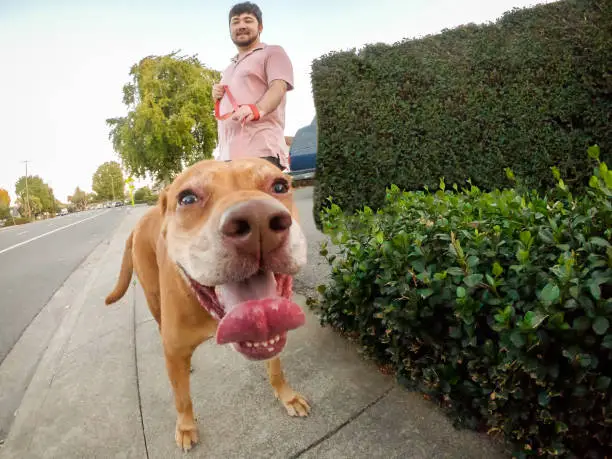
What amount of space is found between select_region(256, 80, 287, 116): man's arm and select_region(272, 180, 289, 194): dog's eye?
0.78 meters

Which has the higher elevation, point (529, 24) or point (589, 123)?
point (529, 24)

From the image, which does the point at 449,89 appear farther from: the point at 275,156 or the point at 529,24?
the point at 275,156

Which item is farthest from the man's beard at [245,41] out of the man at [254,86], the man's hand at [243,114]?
the man's hand at [243,114]

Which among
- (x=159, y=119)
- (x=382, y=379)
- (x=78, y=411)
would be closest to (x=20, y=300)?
(x=78, y=411)

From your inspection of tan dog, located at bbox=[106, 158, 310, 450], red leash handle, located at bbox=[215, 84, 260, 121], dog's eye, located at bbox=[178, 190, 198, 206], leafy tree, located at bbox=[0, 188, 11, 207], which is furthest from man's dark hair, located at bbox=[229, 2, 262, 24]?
leafy tree, located at bbox=[0, 188, 11, 207]

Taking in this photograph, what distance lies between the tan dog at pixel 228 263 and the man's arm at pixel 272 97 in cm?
74

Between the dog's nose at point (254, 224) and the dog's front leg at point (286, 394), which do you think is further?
the dog's front leg at point (286, 394)

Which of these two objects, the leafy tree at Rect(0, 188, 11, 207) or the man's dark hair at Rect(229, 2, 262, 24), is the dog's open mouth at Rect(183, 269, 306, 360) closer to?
the man's dark hair at Rect(229, 2, 262, 24)

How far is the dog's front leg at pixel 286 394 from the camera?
6.63 feet

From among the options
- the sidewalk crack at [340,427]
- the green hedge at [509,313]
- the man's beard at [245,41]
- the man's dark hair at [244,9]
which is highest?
the man's dark hair at [244,9]

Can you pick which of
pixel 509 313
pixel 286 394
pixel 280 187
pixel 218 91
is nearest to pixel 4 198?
pixel 218 91

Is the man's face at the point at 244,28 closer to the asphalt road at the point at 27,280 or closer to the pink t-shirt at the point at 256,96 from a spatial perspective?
the pink t-shirt at the point at 256,96

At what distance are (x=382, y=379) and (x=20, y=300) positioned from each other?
5.34 m

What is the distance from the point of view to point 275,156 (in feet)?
8.18
